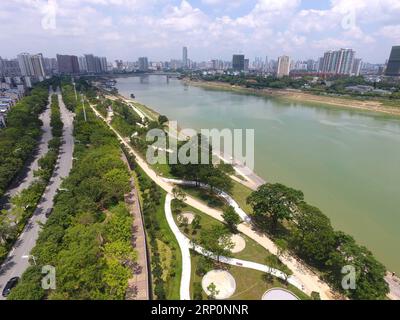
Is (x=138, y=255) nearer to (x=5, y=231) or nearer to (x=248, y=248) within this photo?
(x=248, y=248)

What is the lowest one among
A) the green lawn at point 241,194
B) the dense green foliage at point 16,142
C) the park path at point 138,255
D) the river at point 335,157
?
the river at point 335,157

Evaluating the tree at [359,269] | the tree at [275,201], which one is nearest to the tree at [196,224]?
the tree at [275,201]

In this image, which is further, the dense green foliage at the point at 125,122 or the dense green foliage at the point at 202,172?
the dense green foliage at the point at 125,122

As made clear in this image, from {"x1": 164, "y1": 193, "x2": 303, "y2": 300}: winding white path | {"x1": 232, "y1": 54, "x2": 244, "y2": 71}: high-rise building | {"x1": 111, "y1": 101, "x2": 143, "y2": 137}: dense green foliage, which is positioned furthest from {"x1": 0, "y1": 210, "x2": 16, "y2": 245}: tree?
{"x1": 232, "y1": 54, "x2": 244, "y2": 71}: high-rise building

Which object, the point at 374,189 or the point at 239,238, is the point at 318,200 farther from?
the point at 239,238

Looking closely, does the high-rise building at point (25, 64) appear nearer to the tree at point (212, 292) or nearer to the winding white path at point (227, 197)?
the winding white path at point (227, 197)

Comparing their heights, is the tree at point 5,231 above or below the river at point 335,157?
above

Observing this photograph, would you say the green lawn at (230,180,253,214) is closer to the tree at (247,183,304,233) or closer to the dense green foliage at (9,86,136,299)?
the tree at (247,183,304,233)
